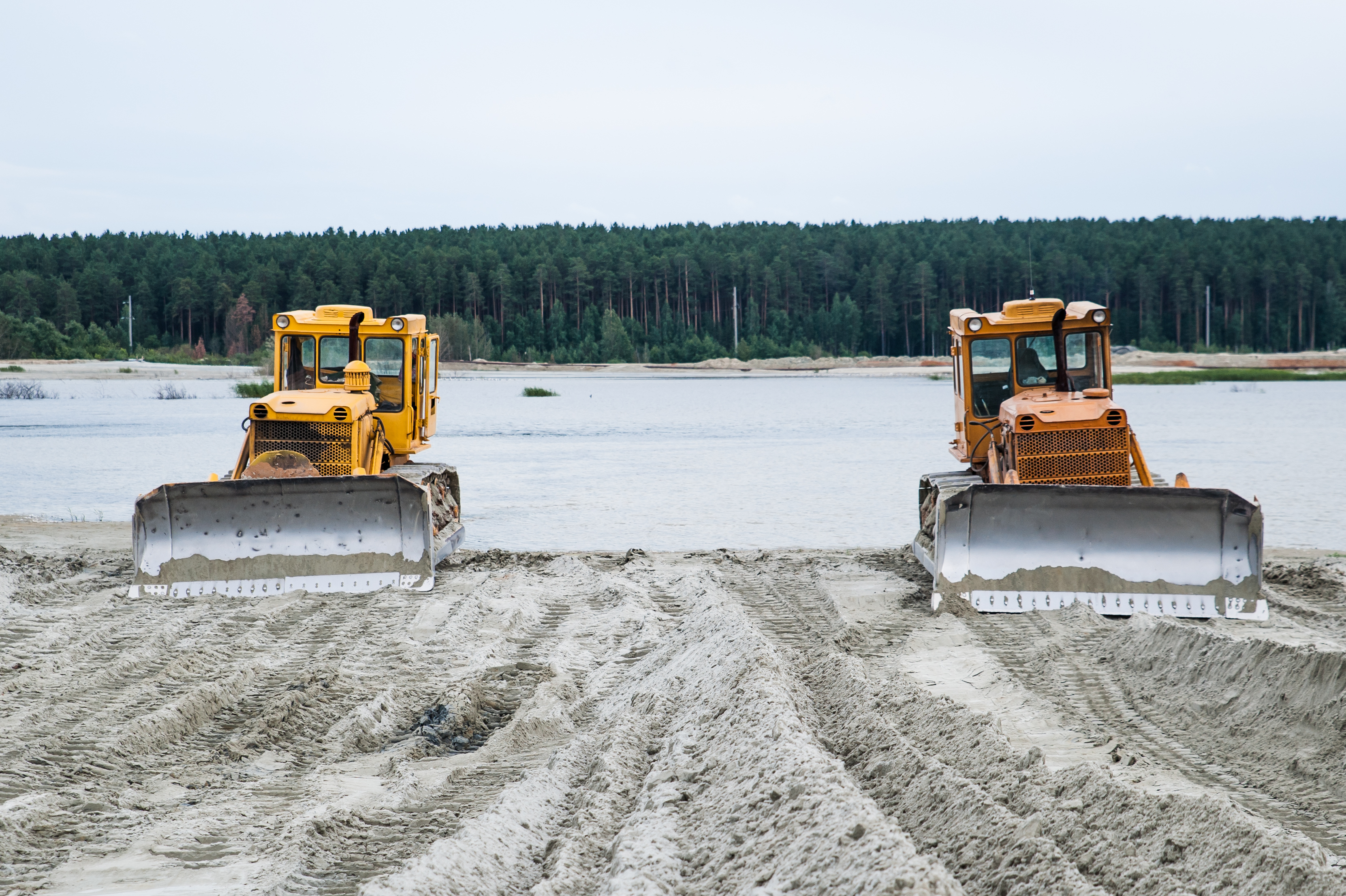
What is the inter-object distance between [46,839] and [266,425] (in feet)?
19.7

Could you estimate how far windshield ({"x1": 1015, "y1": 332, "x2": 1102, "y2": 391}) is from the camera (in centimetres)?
952

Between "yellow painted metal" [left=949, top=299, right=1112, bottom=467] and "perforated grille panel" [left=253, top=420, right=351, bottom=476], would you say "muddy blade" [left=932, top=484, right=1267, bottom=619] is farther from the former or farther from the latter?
"perforated grille panel" [left=253, top=420, right=351, bottom=476]

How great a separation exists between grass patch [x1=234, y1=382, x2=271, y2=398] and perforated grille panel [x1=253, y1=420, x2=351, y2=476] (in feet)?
92.8

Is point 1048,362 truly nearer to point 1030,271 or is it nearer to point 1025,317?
point 1025,317

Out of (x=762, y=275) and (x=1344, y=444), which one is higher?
(x=762, y=275)

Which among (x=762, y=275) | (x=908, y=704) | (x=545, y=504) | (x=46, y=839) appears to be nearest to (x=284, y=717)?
(x=46, y=839)

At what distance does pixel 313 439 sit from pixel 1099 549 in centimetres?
630

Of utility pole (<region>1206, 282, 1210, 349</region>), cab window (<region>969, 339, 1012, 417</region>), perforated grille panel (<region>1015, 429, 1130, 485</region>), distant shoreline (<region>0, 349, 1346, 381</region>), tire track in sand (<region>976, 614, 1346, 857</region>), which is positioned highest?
utility pole (<region>1206, 282, 1210, 349</region>)

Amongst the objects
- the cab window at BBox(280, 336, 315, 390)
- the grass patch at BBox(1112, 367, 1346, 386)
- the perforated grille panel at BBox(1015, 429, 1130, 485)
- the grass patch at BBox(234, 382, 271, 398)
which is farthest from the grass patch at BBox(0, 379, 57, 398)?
the grass patch at BBox(1112, 367, 1346, 386)

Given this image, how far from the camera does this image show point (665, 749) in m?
4.50

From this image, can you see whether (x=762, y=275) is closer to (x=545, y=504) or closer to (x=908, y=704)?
(x=545, y=504)

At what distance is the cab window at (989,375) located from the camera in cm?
970

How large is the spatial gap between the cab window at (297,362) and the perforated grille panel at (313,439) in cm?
101

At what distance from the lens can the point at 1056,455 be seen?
8.52m
